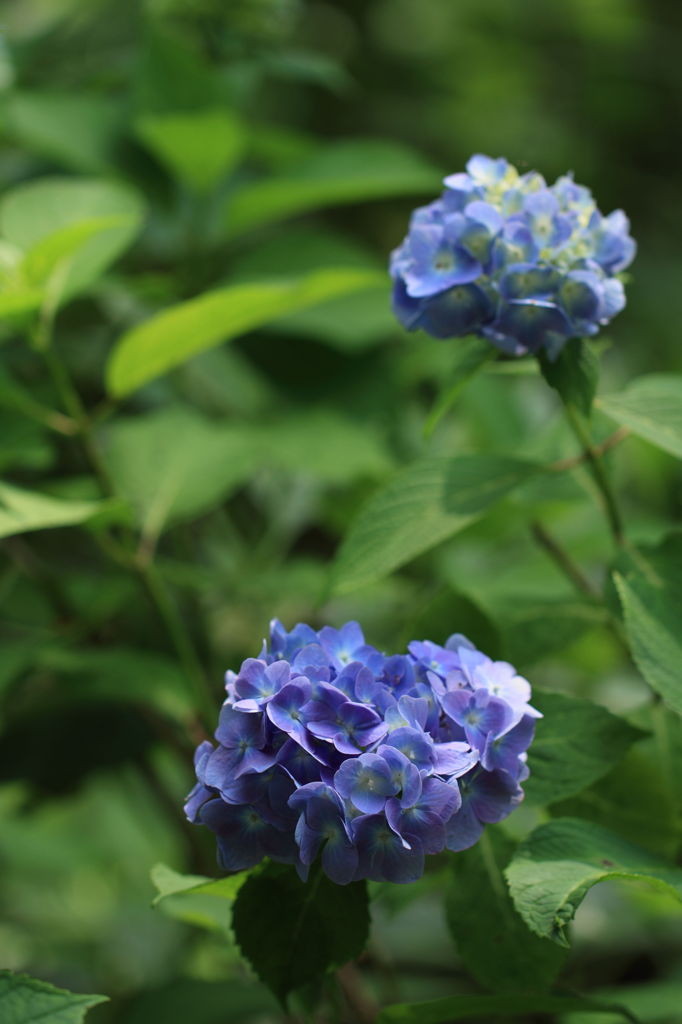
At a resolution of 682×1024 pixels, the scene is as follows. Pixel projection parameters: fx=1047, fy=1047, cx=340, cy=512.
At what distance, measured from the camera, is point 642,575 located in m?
0.70

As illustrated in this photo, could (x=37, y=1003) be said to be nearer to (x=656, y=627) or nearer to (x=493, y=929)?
(x=493, y=929)

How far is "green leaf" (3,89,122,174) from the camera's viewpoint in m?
1.19

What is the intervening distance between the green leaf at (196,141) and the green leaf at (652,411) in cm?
64

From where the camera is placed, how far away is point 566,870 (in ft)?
1.78

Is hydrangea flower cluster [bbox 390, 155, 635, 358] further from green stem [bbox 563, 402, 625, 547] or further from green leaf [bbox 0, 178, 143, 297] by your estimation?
green leaf [bbox 0, 178, 143, 297]

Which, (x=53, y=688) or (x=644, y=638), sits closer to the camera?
(x=644, y=638)

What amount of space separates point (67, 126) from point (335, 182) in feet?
1.06

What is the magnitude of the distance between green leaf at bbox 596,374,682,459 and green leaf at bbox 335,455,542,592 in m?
0.08

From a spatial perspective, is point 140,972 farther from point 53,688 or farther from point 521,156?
point 521,156

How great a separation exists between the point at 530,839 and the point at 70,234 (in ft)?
1.90

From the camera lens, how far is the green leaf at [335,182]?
1.21 metres

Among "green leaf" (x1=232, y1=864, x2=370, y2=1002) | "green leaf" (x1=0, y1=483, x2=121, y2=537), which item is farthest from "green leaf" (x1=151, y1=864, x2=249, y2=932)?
"green leaf" (x1=0, y1=483, x2=121, y2=537)

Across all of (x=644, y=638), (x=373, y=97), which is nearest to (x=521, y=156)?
(x=373, y=97)

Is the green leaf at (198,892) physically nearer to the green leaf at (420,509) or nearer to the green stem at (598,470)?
the green leaf at (420,509)
